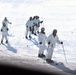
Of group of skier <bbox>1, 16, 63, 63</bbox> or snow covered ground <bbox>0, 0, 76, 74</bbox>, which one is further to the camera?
snow covered ground <bbox>0, 0, 76, 74</bbox>

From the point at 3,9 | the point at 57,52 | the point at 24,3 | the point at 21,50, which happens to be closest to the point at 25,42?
the point at 21,50

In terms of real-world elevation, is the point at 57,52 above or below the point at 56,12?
below

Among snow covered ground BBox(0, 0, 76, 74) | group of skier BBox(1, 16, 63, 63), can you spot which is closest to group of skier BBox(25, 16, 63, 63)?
group of skier BBox(1, 16, 63, 63)

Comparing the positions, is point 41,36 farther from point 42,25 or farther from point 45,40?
point 42,25

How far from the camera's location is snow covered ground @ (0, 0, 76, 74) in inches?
638

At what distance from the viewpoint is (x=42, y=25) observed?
26.6 meters

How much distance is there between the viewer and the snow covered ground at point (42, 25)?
1620cm

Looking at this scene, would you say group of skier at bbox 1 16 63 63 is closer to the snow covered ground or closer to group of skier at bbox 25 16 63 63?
group of skier at bbox 25 16 63 63

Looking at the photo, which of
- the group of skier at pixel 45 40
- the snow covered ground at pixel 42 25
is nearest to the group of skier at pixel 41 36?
the group of skier at pixel 45 40

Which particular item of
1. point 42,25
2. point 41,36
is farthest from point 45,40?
point 42,25

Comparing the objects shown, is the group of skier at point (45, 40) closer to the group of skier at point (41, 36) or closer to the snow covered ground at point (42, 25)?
the group of skier at point (41, 36)

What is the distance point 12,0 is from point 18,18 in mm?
10875

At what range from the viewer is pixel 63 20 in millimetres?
29281

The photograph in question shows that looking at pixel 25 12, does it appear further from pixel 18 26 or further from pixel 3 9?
pixel 18 26
